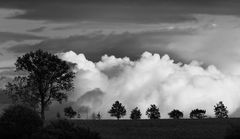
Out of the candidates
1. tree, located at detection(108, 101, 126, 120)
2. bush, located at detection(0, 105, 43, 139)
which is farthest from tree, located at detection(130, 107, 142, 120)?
bush, located at detection(0, 105, 43, 139)

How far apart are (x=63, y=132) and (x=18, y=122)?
7904 mm

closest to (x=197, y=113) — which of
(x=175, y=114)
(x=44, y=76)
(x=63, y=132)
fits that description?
(x=175, y=114)

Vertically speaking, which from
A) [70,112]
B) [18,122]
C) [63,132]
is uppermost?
[70,112]

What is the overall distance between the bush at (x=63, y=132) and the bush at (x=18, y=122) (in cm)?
239

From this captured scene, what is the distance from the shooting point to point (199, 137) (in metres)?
48.3

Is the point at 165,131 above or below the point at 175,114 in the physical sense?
below

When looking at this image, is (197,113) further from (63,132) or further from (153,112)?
(63,132)

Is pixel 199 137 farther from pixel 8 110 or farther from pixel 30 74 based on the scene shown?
pixel 30 74

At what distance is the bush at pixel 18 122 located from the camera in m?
41.1

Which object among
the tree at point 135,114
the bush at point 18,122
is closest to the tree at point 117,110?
the tree at point 135,114

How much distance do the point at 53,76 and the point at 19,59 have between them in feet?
20.7

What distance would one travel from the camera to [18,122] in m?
44.9

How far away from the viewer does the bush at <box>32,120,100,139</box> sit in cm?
3766

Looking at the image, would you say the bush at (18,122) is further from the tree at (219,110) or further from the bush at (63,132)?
the tree at (219,110)
